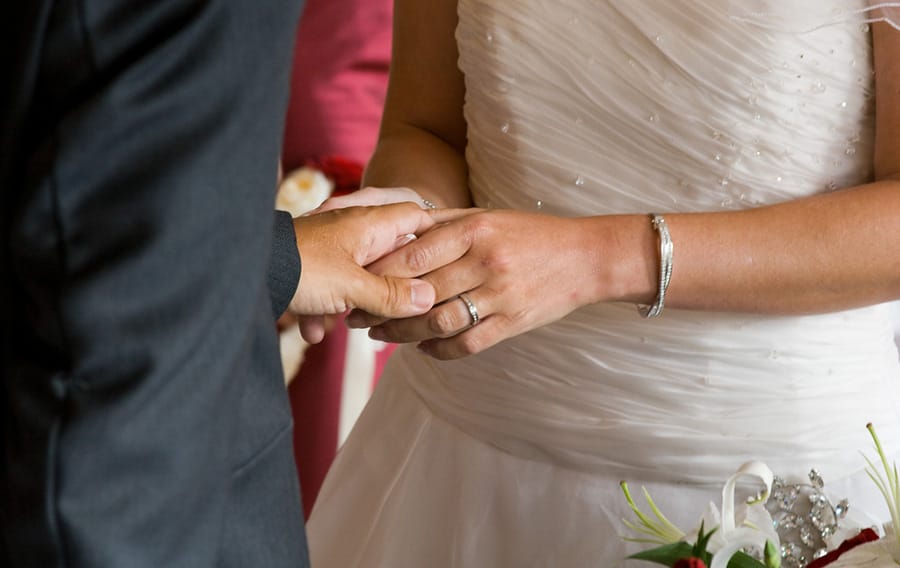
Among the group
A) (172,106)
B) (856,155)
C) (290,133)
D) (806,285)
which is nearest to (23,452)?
(172,106)

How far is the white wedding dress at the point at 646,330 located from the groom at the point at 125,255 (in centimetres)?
71

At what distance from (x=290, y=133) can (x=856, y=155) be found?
1.45 m

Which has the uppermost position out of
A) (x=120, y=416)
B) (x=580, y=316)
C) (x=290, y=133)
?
(x=120, y=416)

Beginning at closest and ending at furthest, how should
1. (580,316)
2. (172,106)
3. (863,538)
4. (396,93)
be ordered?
(172,106), (863,538), (580,316), (396,93)

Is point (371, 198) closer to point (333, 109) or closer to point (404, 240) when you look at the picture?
point (404, 240)

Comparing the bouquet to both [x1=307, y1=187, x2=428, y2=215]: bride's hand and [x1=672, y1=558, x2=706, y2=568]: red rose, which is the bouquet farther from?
[x1=307, y1=187, x2=428, y2=215]: bride's hand

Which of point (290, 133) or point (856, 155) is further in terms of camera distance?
point (290, 133)

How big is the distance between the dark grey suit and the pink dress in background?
1.83m

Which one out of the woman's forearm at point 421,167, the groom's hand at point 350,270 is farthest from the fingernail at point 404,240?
the woman's forearm at point 421,167

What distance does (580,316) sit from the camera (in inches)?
47.8

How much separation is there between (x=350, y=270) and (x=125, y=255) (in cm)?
51

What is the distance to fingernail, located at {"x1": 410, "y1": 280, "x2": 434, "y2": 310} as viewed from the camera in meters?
0.96

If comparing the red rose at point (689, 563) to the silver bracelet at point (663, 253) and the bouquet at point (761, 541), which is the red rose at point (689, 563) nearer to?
the bouquet at point (761, 541)

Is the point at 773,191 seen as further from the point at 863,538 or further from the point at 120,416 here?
the point at 120,416
